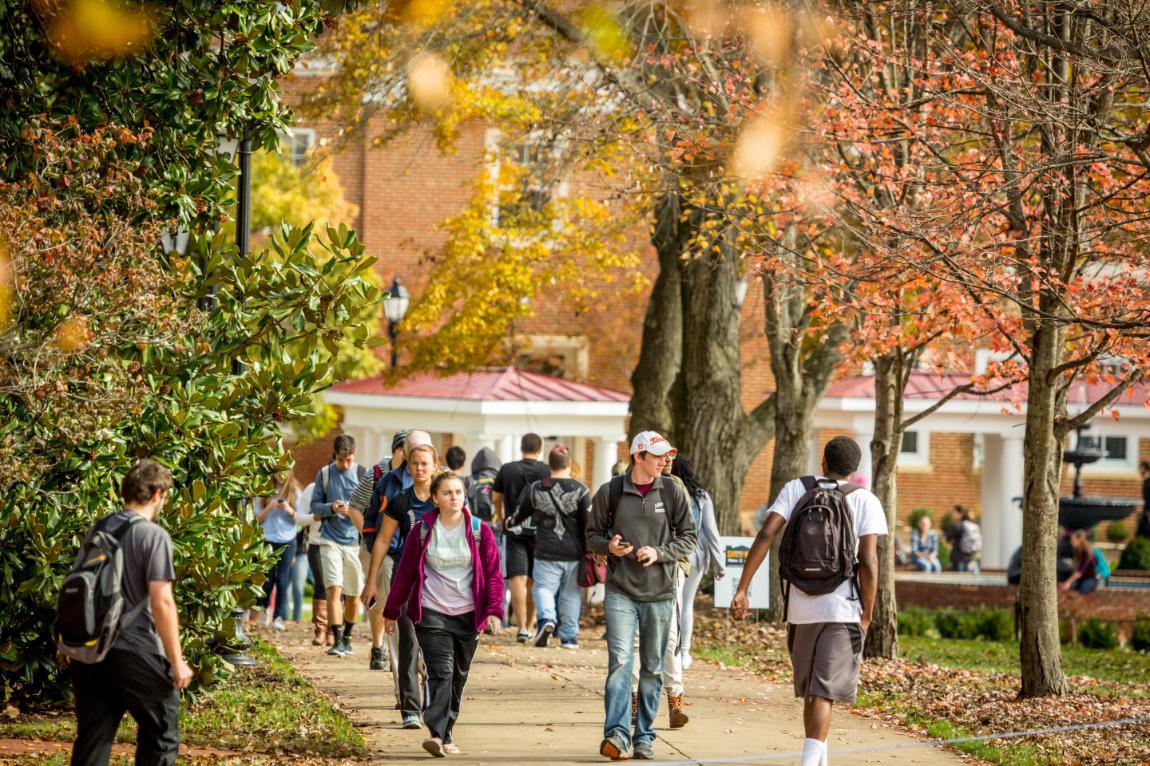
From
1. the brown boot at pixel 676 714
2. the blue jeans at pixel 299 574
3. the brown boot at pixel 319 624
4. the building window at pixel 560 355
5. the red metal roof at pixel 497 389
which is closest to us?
the brown boot at pixel 676 714

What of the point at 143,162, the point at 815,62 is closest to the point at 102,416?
the point at 143,162

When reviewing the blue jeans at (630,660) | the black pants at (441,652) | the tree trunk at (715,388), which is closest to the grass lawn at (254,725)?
the black pants at (441,652)

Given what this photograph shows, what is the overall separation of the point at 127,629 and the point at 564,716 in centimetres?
445

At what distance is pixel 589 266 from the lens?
25125 mm

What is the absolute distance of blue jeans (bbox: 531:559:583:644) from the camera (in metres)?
13.5

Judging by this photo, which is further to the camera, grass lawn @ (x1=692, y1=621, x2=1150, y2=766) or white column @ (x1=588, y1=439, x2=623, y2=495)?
white column @ (x1=588, y1=439, x2=623, y2=495)

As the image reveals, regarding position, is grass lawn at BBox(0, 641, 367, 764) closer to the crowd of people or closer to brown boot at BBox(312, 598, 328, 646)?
the crowd of people

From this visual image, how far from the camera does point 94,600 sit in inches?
235

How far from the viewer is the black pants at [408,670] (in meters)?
9.28

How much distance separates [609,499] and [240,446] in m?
2.41

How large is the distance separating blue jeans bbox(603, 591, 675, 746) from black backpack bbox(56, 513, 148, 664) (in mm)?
3187

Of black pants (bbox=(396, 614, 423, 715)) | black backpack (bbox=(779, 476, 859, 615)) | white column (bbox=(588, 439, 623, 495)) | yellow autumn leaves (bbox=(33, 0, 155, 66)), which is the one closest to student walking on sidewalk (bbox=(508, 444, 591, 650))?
black pants (bbox=(396, 614, 423, 715))

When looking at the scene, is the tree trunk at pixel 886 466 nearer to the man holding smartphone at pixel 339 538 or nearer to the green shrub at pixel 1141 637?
the man holding smartphone at pixel 339 538

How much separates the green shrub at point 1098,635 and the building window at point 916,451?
15718 mm
